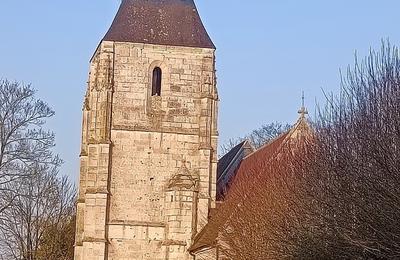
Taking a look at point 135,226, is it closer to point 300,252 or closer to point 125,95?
point 125,95

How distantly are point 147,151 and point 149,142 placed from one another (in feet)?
1.20

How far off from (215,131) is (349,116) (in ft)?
46.9

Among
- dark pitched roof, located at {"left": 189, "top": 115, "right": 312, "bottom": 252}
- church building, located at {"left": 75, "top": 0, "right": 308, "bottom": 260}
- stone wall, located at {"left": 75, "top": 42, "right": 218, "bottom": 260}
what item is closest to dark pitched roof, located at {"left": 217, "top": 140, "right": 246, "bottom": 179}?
dark pitched roof, located at {"left": 189, "top": 115, "right": 312, "bottom": 252}

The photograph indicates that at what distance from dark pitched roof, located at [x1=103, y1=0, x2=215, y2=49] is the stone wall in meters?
0.45

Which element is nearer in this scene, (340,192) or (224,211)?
(340,192)

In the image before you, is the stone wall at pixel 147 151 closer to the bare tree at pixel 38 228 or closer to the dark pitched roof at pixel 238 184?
the dark pitched roof at pixel 238 184

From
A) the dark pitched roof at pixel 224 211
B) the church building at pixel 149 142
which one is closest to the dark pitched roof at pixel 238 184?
the dark pitched roof at pixel 224 211

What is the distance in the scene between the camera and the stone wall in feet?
123

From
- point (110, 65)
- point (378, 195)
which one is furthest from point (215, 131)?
point (378, 195)

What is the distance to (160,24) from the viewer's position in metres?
40.1

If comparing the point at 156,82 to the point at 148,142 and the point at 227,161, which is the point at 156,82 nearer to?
the point at 148,142

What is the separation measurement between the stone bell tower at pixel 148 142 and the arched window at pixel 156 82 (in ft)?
0.13

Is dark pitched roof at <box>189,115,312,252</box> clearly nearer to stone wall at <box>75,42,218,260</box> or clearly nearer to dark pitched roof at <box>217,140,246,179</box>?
stone wall at <box>75,42,218,260</box>

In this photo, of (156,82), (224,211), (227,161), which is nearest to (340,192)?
(224,211)
